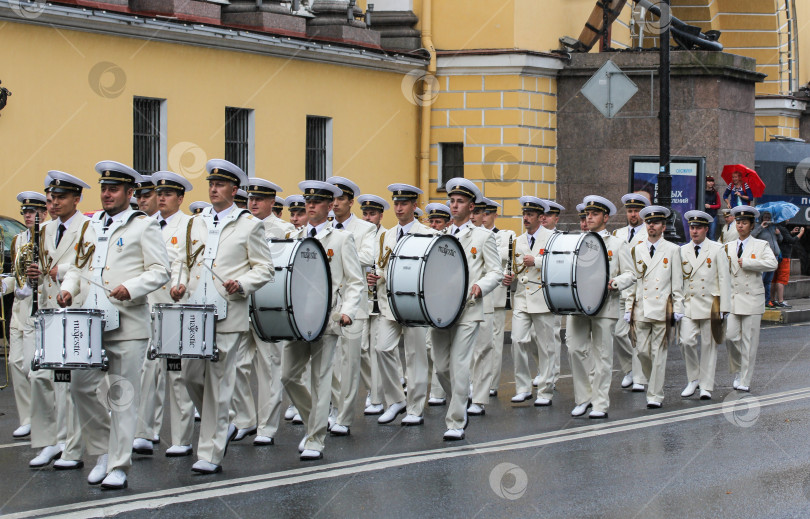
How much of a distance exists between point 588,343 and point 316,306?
3604mm

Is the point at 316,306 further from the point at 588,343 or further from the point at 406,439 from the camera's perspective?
the point at 588,343

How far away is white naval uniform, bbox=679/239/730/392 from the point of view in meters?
Result: 14.0

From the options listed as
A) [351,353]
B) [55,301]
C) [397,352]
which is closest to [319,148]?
[397,352]

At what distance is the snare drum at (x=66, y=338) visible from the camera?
8.63 m

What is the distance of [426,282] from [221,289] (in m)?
2.06

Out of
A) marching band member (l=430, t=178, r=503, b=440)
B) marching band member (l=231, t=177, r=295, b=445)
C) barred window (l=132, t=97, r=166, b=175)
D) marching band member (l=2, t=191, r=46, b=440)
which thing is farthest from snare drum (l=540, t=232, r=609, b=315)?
barred window (l=132, t=97, r=166, b=175)

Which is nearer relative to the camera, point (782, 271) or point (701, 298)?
point (701, 298)

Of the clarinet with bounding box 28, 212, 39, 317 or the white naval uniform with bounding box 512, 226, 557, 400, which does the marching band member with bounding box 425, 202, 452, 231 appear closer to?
the white naval uniform with bounding box 512, 226, 557, 400

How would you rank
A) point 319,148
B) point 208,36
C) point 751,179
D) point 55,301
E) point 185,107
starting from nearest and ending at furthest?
point 55,301 → point 185,107 → point 208,36 → point 319,148 → point 751,179

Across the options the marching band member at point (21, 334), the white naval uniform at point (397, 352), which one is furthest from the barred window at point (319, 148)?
the marching band member at point (21, 334)

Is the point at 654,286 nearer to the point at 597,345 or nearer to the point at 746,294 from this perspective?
the point at 597,345

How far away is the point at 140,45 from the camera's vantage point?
20531 millimetres

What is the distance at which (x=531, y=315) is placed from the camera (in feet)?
46.3

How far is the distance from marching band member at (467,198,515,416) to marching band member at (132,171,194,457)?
118 inches
